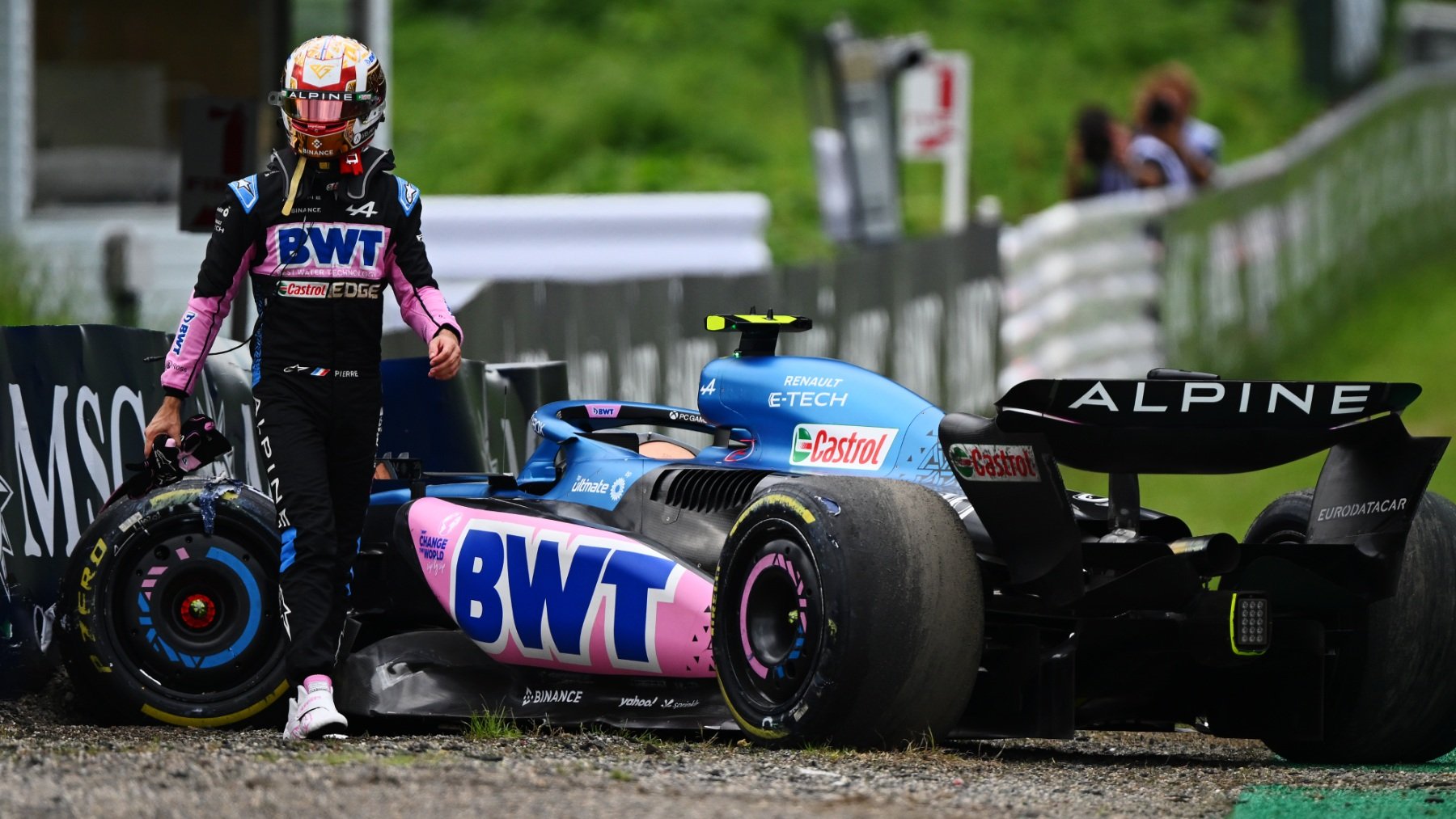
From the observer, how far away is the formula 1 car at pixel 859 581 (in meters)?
6.11

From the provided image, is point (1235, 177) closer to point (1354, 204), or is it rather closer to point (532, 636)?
point (1354, 204)

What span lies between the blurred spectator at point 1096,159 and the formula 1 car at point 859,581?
1119 centimetres

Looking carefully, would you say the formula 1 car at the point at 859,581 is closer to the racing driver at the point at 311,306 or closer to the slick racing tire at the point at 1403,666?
the slick racing tire at the point at 1403,666

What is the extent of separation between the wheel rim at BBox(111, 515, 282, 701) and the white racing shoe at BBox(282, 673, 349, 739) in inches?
15.4

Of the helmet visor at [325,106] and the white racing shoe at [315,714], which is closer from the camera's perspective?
the white racing shoe at [315,714]

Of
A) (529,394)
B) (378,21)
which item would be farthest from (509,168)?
(529,394)

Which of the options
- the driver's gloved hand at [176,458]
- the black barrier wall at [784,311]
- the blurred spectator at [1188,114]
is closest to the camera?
the driver's gloved hand at [176,458]

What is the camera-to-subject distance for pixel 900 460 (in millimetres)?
6832

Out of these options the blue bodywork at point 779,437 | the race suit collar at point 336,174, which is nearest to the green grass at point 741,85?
the blue bodywork at point 779,437

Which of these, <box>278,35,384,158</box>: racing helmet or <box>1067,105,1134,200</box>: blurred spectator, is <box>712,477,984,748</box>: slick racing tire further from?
<box>1067,105,1134,200</box>: blurred spectator

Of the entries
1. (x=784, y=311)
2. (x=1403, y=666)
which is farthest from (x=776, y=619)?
(x=784, y=311)

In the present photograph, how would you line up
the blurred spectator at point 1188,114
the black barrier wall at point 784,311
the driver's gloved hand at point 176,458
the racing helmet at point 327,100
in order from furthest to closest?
the blurred spectator at point 1188,114, the black barrier wall at point 784,311, the driver's gloved hand at point 176,458, the racing helmet at point 327,100

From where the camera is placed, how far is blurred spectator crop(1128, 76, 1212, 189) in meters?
18.5

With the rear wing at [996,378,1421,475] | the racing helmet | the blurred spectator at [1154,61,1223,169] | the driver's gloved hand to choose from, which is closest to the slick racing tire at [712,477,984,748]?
the rear wing at [996,378,1421,475]
